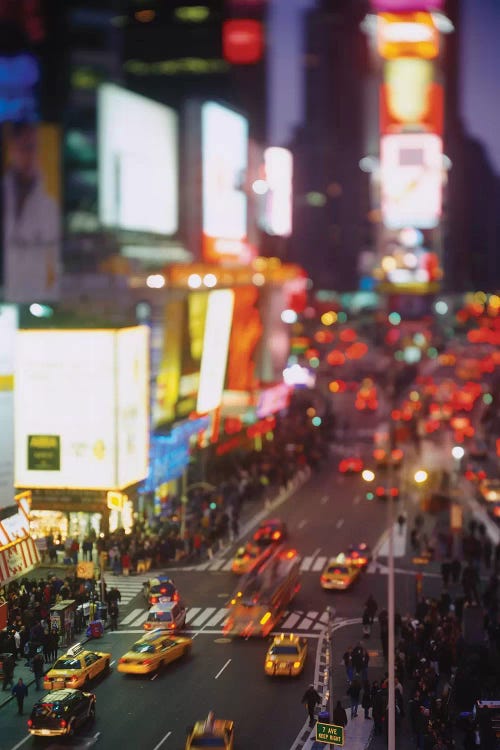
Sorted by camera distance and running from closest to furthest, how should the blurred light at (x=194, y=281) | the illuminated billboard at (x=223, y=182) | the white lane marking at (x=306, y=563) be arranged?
the white lane marking at (x=306, y=563), the blurred light at (x=194, y=281), the illuminated billboard at (x=223, y=182)

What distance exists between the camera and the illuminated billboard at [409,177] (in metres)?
103

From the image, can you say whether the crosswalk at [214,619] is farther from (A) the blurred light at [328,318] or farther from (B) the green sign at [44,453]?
(A) the blurred light at [328,318]

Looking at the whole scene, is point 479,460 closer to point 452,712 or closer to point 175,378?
point 175,378

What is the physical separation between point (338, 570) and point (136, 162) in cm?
2840

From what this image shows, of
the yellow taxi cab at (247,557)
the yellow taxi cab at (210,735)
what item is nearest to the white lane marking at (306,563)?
the yellow taxi cab at (247,557)

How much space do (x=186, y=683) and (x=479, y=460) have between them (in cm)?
4483

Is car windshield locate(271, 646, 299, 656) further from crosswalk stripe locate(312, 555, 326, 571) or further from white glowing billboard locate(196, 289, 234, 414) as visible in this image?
white glowing billboard locate(196, 289, 234, 414)

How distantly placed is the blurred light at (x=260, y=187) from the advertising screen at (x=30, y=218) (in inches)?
788

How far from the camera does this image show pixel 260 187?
3243 inches

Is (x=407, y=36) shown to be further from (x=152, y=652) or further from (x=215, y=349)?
(x=152, y=652)

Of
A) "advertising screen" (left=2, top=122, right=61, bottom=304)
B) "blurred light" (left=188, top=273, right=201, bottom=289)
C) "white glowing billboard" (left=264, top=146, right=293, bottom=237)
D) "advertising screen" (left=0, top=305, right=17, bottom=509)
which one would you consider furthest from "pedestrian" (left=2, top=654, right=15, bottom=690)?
"white glowing billboard" (left=264, top=146, right=293, bottom=237)

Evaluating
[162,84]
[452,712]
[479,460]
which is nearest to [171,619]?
[452,712]

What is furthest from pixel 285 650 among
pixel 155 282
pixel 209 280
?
pixel 209 280

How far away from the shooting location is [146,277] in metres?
54.2
